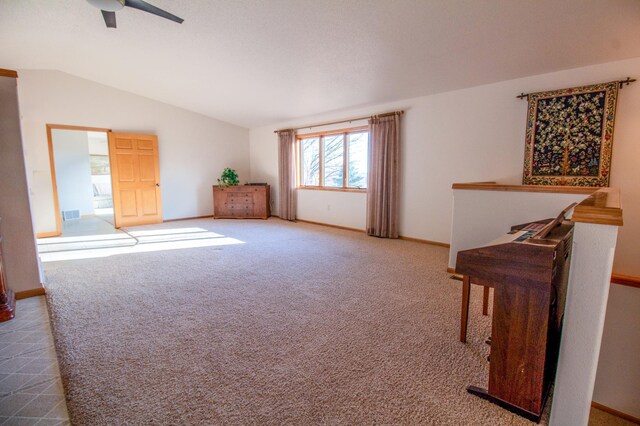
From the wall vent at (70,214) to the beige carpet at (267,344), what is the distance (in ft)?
15.7

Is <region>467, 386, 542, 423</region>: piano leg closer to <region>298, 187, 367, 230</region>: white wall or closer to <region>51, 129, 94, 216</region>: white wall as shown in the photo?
<region>298, 187, 367, 230</region>: white wall

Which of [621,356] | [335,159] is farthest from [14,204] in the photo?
[335,159]

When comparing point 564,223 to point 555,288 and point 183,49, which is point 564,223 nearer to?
point 555,288

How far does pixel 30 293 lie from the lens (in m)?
2.85

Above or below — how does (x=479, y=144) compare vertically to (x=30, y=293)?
above

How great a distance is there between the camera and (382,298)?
8.98ft

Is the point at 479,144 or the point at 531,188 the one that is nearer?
the point at 531,188

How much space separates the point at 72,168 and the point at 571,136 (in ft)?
32.8

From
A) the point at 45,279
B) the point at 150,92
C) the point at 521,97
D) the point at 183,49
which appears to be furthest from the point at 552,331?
the point at 150,92

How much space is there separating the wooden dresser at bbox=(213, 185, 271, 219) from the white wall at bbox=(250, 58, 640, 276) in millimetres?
2610

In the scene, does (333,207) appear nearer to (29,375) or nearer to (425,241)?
(425,241)

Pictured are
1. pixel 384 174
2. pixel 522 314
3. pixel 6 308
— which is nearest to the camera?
pixel 522 314

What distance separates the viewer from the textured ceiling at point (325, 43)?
272cm

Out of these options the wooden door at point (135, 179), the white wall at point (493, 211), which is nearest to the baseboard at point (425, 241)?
the white wall at point (493, 211)
